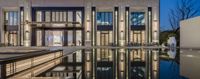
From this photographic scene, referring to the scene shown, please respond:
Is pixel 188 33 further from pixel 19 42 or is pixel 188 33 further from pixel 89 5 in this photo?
pixel 19 42

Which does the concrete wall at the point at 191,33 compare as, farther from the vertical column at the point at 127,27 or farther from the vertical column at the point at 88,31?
the vertical column at the point at 88,31

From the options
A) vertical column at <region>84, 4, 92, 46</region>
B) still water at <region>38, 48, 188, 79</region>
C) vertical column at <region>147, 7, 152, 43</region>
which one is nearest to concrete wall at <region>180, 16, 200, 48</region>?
vertical column at <region>147, 7, 152, 43</region>

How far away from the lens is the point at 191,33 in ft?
125

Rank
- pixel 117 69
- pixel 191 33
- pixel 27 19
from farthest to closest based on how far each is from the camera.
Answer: pixel 27 19 → pixel 191 33 → pixel 117 69

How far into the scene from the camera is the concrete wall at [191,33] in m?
35.8

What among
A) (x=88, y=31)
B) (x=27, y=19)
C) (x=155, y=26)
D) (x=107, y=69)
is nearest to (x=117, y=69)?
(x=107, y=69)

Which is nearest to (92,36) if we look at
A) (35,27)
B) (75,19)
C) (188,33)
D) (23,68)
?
(75,19)

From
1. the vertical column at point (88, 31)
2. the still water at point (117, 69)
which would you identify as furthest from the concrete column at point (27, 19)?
the still water at point (117, 69)

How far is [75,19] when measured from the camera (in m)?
49.8

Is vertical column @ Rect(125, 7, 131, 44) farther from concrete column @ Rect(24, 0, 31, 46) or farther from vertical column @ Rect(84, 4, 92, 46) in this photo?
concrete column @ Rect(24, 0, 31, 46)

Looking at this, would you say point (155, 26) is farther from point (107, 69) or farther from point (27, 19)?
point (107, 69)

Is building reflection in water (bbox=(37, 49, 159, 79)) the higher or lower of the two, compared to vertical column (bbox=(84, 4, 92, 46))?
lower

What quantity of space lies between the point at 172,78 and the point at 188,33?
32.2 m

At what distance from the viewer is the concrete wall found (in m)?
35.8
